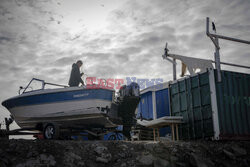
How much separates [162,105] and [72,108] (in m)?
5.65

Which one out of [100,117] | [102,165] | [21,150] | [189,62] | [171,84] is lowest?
[102,165]

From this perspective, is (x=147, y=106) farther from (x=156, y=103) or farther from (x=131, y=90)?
(x=131, y=90)

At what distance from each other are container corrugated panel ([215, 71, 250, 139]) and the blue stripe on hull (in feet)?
14.1

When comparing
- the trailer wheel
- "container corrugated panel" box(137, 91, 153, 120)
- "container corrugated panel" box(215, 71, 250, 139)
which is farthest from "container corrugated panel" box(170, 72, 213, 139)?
the trailer wheel

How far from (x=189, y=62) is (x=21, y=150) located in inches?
371

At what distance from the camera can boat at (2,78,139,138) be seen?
30.6ft

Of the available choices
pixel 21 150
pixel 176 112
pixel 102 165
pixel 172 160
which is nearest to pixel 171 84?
pixel 176 112

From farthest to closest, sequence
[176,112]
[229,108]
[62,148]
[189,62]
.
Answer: [189,62] < [176,112] < [229,108] < [62,148]

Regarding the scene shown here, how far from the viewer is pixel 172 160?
7.24 m

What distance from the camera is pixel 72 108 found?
9625 mm

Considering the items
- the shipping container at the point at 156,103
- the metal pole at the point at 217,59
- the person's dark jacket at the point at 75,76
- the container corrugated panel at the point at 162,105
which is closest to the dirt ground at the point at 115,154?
the metal pole at the point at 217,59

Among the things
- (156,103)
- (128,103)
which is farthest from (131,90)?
(156,103)

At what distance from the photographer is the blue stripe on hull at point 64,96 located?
9.41 meters

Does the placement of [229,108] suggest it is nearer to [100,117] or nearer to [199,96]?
[199,96]
